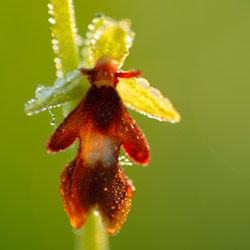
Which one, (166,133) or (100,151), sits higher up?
(166,133)

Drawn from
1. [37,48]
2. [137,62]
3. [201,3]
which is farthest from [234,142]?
[37,48]

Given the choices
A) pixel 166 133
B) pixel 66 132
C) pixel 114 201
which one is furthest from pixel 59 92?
pixel 166 133

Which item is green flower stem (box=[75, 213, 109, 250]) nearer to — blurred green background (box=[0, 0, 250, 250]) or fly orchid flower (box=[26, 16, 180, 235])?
fly orchid flower (box=[26, 16, 180, 235])

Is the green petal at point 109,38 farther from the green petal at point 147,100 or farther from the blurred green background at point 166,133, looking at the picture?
the blurred green background at point 166,133

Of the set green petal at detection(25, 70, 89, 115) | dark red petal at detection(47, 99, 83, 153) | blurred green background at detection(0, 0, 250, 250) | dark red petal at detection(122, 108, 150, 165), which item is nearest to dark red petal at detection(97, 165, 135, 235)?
dark red petal at detection(122, 108, 150, 165)

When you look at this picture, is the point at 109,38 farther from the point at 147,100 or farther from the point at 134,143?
the point at 134,143
